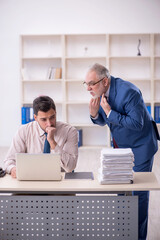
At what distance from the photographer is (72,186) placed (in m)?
2.21

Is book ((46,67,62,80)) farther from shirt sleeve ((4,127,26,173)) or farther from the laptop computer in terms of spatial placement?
the laptop computer

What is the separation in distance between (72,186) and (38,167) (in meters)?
0.25

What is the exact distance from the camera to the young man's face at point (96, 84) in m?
2.79

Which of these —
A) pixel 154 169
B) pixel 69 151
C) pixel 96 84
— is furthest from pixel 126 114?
pixel 154 169

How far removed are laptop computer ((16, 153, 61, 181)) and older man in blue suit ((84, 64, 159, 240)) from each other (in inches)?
27.8

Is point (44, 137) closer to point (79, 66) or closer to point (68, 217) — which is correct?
point (68, 217)

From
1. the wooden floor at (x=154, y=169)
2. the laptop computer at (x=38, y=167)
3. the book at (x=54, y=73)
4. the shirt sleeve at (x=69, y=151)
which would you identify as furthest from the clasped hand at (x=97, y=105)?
the book at (x=54, y=73)

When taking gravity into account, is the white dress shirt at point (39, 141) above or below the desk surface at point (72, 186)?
above

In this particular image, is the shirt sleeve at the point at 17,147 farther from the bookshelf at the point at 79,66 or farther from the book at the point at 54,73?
the book at the point at 54,73

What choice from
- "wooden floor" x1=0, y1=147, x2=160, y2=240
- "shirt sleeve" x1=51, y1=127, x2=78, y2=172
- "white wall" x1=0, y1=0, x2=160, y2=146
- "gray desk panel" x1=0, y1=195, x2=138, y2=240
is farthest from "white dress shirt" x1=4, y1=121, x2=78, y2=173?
"white wall" x1=0, y1=0, x2=160, y2=146

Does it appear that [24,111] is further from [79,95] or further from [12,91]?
[79,95]

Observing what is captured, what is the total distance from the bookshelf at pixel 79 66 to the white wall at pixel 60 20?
16 cm

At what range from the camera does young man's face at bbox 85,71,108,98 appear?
2.79 m

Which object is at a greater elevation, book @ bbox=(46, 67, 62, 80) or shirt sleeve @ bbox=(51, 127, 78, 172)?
book @ bbox=(46, 67, 62, 80)
